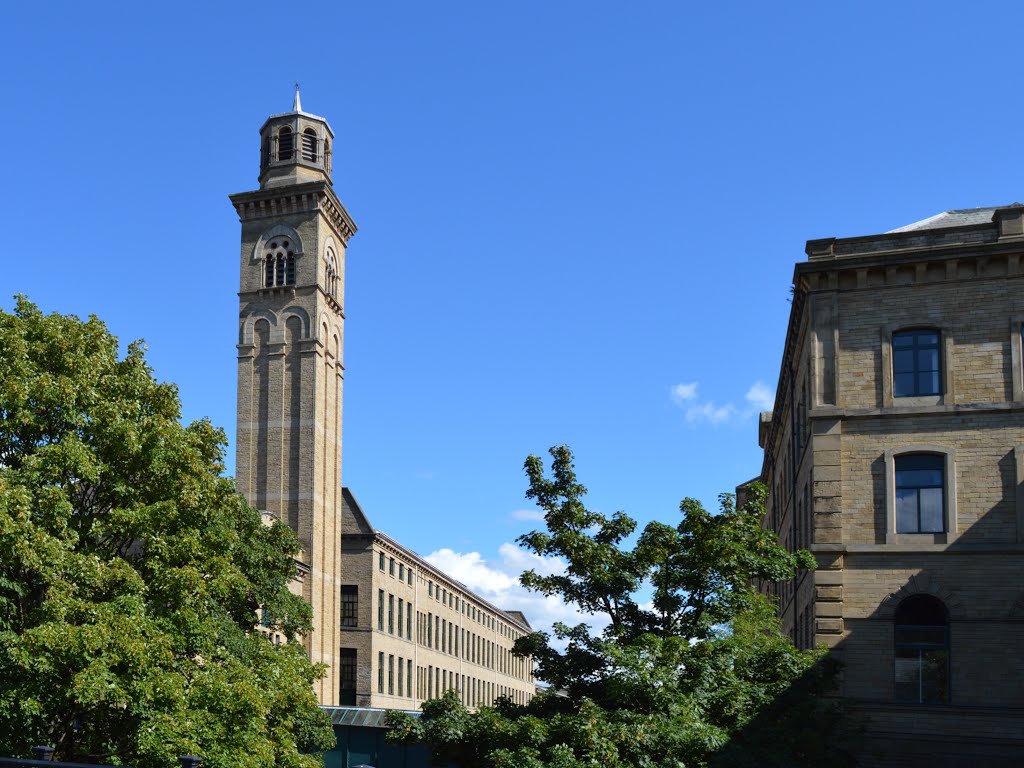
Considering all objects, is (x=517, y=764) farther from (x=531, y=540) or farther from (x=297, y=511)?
(x=297, y=511)

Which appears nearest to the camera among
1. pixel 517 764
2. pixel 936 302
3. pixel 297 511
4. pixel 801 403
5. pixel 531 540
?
pixel 517 764

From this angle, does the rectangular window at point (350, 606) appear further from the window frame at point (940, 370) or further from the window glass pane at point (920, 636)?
the window frame at point (940, 370)

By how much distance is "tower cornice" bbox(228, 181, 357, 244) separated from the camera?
223 feet

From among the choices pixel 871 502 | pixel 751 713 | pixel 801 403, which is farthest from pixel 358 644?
pixel 751 713

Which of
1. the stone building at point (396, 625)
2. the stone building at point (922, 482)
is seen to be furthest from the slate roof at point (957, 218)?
the stone building at point (396, 625)

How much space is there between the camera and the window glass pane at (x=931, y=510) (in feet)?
91.6

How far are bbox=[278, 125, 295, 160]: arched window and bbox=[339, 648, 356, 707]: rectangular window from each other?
2941 centimetres

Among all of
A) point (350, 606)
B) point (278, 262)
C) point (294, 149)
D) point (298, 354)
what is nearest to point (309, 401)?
point (298, 354)

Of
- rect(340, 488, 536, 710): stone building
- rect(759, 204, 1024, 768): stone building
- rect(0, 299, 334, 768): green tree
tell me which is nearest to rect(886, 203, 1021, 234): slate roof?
rect(759, 204, 1024, 768): stone building

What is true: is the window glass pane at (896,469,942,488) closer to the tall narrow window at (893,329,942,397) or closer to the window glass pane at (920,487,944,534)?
the window glass pane at (920,487,944,534)

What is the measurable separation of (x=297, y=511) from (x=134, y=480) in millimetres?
40429

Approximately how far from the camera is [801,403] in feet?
112

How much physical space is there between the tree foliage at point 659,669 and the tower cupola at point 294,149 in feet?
165

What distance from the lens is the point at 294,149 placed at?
6981cm
